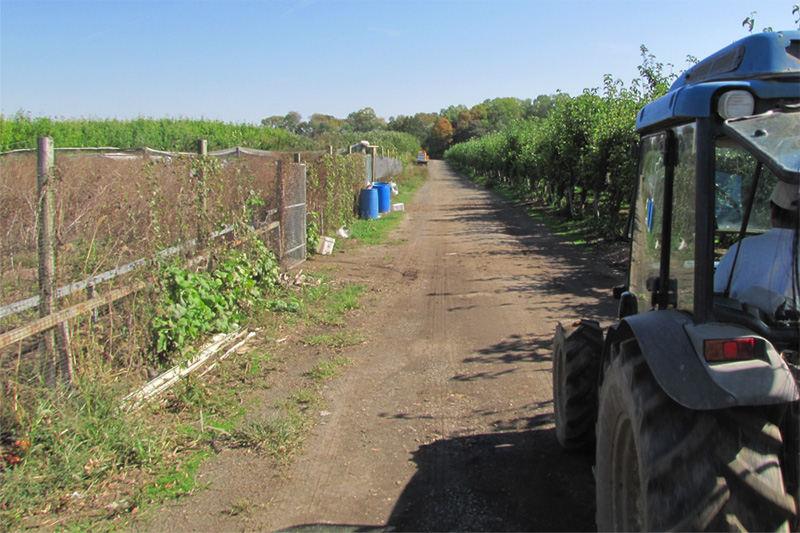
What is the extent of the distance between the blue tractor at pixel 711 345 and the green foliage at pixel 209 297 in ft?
13.0

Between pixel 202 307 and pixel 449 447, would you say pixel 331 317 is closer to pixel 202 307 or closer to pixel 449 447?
pixel 202 307

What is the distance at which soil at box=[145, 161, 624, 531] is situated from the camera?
361 centimetres

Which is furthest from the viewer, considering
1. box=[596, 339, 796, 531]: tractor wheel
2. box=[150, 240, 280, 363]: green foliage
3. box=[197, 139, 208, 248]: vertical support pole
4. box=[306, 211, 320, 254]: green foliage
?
box=[306, 211, 320, 254]: green foliage

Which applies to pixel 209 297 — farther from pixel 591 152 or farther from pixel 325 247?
pixel 591 152

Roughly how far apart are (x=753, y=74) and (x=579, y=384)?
2.17 metres

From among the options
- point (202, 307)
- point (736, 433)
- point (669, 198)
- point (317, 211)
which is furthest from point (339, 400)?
point (317, 211)

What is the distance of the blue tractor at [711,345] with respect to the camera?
6.97 feet

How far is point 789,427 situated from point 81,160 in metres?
5.26

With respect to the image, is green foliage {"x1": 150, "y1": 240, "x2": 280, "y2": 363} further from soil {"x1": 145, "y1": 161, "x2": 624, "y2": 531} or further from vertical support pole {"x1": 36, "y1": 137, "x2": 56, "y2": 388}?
vertical support pole {"x1": 36, "y1": 137, "x2": 56, "y2": 388}

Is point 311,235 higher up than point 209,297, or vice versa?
point 311,235

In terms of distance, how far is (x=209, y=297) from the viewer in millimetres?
6387

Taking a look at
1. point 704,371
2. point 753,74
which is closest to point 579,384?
point 704,371

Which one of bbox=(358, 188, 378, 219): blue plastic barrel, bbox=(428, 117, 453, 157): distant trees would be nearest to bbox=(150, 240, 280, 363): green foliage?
bbox=(358, 188, 378, 219): blue plastic barrel

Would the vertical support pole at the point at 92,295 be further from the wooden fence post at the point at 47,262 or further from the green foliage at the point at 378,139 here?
the green foliage at the point at 378,139
